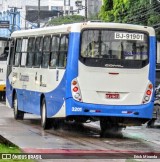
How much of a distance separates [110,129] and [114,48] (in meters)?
2.84

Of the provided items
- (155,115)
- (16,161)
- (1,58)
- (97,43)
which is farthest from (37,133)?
(1,58)

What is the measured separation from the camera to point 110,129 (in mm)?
18766

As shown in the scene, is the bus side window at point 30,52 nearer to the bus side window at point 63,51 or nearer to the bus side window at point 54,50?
the bus side window at point 54,50

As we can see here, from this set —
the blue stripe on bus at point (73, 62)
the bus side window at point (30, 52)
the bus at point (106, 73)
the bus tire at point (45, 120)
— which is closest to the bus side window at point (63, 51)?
the bus at point (106, 73)

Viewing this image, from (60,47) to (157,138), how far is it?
3679mm

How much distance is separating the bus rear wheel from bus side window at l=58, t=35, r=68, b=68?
6.90 feet

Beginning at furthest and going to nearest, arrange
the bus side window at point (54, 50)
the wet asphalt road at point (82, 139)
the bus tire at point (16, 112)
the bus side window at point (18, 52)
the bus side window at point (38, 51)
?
the bus tire at point (16, 112)
the bus side window at point (18, 52)
the bus side window at point (38, 51)
the bus side window at point (54, 50)
the wet asphalt road at point (82, 139)

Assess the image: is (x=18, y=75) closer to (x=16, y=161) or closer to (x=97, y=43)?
(x=97, y=43)

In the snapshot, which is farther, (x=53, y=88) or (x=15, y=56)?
(x=15, y=56)

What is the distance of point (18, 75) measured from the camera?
22531 millimetres

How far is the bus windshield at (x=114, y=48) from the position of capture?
16.9 m

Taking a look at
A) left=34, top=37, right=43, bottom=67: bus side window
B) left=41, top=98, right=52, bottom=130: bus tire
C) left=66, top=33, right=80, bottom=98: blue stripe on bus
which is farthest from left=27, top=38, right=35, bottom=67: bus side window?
left=66, top=33, right=80, bottom=98: blue stripe on bus

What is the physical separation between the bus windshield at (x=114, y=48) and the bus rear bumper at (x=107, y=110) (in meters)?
1.07

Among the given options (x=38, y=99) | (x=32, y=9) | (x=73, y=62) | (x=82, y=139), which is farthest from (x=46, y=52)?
(x=32, y=9)
